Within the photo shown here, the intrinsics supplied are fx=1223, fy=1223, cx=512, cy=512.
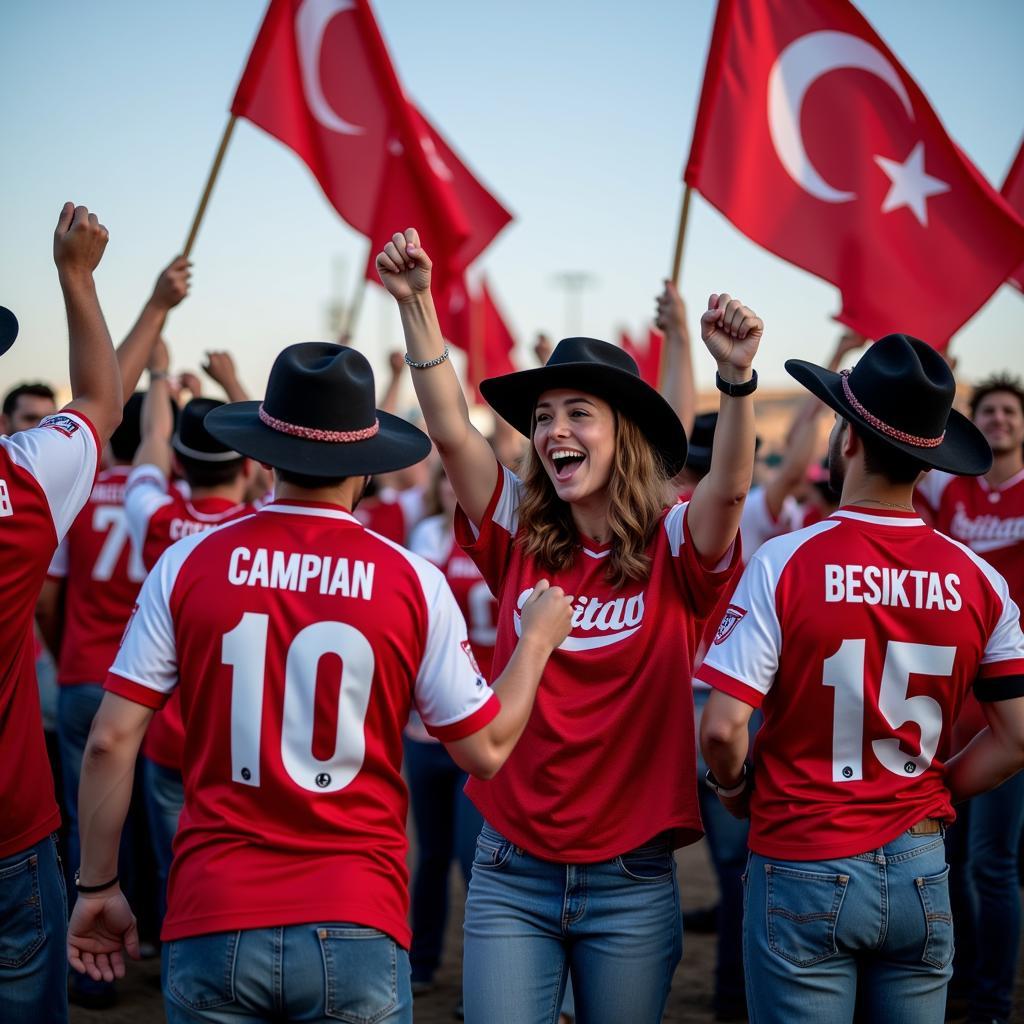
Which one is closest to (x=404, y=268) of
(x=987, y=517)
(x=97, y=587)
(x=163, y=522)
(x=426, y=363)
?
(x=426, y=363)

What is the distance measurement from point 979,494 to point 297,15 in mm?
4542

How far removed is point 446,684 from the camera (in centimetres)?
284

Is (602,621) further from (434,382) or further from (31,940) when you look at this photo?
→ (31,940)

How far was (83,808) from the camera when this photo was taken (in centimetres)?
279

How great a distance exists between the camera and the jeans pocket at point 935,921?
10.4 ft

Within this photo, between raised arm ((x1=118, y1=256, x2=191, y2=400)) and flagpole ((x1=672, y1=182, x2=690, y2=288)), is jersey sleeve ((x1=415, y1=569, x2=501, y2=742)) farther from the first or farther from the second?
flagpole ((x1=672, y1=182, x2=690, y2=288))

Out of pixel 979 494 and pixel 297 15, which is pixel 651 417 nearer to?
pixel 979 494

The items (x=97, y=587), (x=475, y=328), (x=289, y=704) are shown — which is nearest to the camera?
(x=289, y=704)

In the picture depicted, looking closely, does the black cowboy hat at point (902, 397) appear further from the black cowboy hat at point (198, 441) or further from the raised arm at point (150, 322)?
the black cowboy hat at point (198, 441)

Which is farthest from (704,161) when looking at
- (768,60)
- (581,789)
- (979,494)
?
(581,789)

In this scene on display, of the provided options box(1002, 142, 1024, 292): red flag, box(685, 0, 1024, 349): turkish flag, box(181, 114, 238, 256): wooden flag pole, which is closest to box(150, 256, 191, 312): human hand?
box(181, 114, 238, 256): wooden flag pole

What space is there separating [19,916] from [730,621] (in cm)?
204

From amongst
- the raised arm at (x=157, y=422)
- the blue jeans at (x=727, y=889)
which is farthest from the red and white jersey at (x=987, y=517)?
the raised arm at (x=157, y=422)

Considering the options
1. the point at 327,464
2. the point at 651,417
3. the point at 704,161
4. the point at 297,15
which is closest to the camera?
the point at 327,464
